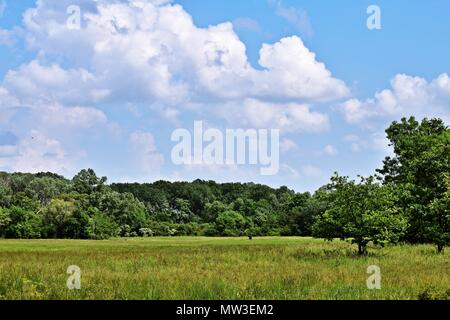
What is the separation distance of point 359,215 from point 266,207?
94.3m

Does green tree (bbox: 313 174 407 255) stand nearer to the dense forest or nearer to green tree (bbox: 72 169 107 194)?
the dense forest

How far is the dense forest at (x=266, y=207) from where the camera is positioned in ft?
127

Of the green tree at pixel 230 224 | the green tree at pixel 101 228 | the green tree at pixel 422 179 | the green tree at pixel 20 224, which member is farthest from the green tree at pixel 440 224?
the green tree at pixel 230 224

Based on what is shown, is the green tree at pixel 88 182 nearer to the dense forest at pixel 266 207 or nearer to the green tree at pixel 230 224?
the dense forest at pixel 266 207

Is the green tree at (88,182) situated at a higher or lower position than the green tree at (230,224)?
higher

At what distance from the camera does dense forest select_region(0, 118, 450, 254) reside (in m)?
38.6

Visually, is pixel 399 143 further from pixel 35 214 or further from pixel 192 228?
pixel 35 214

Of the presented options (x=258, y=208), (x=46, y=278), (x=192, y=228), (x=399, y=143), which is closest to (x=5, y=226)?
(x=192, y=228)

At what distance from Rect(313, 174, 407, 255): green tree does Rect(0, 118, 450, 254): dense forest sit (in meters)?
0.07

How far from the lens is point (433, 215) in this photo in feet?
150

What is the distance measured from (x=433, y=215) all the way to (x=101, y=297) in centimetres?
3482

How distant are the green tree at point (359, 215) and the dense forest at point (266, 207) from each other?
65 millimetres
